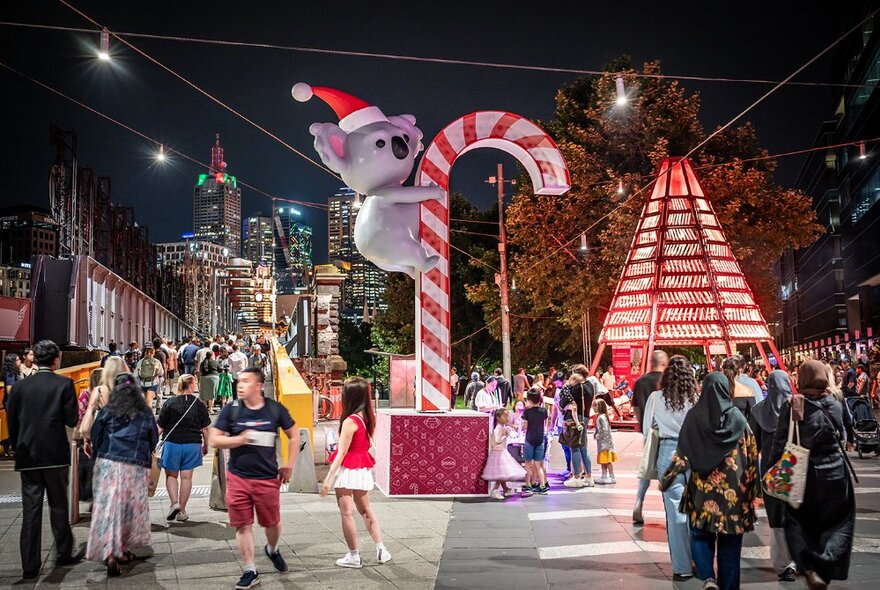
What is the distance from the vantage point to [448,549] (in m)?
8.01

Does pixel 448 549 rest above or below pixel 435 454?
below

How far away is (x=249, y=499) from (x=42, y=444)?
6.84 ft

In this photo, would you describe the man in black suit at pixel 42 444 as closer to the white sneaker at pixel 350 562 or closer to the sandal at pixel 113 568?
the sandal at pixel 113 568

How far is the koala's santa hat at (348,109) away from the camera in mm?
11070

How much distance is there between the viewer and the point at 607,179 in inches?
1177

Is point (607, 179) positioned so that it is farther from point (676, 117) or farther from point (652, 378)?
point (652, 378)

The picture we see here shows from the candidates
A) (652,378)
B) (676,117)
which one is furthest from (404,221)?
(676,117)

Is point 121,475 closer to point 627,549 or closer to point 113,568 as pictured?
point 113,568

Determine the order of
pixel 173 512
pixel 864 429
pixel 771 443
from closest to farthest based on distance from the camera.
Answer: pixel 771 443, pixel 173 512, pixel 864 429

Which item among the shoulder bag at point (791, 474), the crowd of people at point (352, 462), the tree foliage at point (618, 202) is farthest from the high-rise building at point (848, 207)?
the shoulder bag at point (791, 474)

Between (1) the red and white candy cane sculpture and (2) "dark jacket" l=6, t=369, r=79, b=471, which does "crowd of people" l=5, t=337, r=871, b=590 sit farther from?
(1) the red and white candy cane sculpture

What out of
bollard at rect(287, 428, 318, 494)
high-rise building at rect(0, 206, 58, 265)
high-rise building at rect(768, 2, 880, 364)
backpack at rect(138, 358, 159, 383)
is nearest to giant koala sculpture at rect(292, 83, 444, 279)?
bollard at rect(287, 428, 318, 494)

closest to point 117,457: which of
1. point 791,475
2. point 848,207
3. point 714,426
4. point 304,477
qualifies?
point 304,477

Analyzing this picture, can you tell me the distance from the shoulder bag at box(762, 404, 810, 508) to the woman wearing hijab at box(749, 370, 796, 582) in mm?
213
